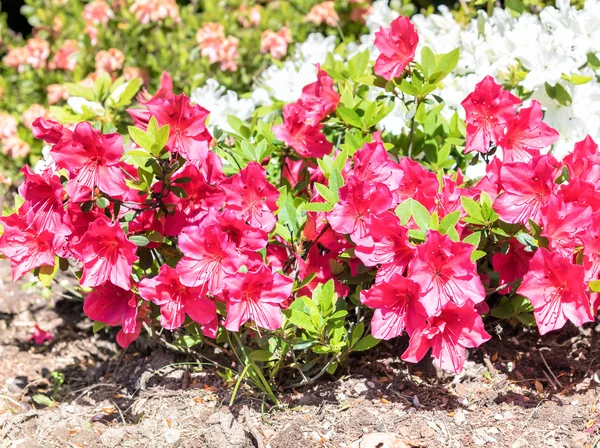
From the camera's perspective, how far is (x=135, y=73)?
3.61m

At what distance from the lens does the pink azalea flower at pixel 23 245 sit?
70.4 inches

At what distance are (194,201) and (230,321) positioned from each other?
37cm

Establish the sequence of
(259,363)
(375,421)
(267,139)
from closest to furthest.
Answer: (375,421) < (259,363) < (267,139)

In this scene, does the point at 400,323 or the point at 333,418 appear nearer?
the point at 400,323


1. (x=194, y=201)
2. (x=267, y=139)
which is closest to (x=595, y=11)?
(x=267, y=139)

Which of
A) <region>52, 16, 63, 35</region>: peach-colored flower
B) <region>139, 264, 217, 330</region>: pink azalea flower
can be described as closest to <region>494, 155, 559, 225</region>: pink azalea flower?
<region>139, 264, 217, 330</region>: pink azalea flower

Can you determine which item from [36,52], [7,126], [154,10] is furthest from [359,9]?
[7,126]

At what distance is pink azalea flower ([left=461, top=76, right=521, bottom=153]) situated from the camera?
1.83 metres

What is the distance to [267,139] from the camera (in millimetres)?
2154

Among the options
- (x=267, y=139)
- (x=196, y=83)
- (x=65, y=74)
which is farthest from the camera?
(x=65, y=74)

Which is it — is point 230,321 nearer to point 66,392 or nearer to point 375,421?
point 375,421

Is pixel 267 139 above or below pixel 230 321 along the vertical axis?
above

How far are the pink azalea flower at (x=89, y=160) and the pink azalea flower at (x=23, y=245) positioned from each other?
8.3 inches

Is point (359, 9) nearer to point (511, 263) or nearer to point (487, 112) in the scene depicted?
point (487, 112)
